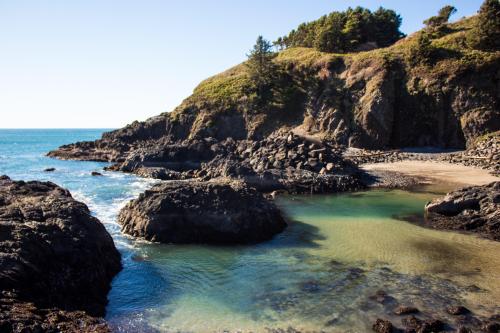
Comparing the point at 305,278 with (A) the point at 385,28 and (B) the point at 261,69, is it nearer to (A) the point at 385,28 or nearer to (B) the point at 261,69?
(B) the point at 261,69

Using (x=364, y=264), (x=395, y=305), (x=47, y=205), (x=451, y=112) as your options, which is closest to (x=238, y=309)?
(x=395, y=305)

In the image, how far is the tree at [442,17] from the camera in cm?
8381

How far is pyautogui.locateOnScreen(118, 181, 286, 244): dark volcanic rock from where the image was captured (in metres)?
26.8

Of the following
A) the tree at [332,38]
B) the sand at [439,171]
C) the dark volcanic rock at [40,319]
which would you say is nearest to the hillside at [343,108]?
the tree at [332,38]

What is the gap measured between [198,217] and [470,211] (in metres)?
20.4

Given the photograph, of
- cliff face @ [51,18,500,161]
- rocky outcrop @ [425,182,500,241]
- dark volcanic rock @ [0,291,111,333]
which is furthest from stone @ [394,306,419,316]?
cliff face @ [51,18,500,161]

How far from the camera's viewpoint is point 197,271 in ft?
72.7

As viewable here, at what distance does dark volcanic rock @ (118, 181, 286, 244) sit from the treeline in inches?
2666

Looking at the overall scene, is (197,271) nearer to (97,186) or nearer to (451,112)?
(97,186)

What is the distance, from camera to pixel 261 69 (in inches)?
3337

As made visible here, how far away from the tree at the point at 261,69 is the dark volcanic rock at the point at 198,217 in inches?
2243

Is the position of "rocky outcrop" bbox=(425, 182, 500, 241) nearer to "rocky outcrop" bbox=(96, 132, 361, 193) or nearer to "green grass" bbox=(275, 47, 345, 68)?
"rocky outcrop" bbox=(96, 132, 361, 193)

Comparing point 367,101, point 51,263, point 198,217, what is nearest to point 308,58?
point 367,101

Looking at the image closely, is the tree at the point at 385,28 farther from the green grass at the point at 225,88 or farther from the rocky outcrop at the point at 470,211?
the rocky outcrop at the point at 470,211
